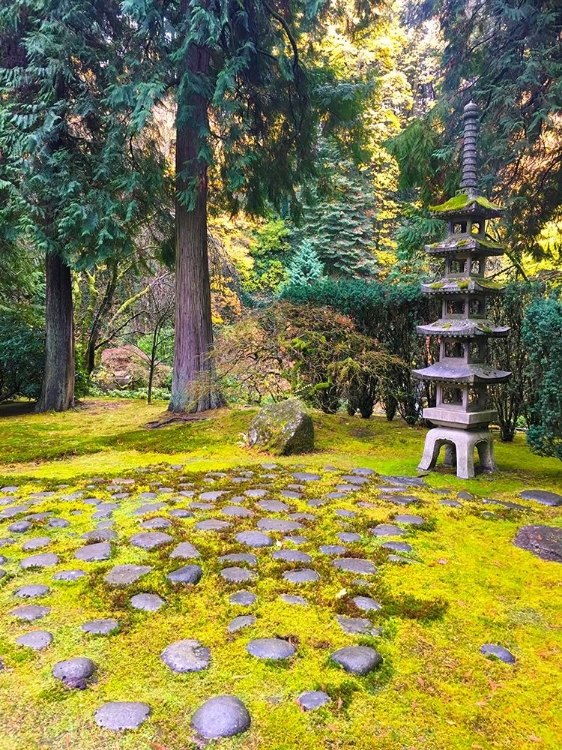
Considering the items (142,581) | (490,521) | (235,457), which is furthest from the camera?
(235,457)

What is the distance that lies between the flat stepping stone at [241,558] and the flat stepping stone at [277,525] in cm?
35

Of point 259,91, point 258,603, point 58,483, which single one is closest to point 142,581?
point 258,603

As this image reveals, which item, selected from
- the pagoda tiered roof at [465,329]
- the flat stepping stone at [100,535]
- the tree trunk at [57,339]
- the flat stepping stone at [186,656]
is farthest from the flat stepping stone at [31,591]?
the tree trunk at [57,339]

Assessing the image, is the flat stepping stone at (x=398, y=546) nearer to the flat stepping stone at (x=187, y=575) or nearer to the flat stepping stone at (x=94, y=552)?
the flat stepping stone at (x=187, y=575)

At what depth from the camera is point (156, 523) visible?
2.86 metres

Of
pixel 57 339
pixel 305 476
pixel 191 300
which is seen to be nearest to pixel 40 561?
pixel 305 476

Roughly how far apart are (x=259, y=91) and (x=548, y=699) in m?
7.68

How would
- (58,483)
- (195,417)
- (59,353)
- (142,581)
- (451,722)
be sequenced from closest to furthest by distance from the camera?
(451,722) → (142,581) → (58,483) → (195,417) → (59,353)

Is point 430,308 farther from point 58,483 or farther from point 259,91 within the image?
point 58,483

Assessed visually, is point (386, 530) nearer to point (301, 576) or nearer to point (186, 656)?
point (301, 576)

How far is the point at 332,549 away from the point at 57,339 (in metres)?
6.56

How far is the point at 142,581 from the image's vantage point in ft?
7.14

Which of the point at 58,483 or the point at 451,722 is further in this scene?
the point at 58,483

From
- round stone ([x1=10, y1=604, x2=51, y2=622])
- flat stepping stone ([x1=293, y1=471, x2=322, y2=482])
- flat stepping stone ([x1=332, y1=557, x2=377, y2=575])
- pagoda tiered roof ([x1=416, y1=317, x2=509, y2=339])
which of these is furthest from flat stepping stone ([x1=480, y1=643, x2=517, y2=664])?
pagoda tiered roof ([x1=416, y1=317, x2=509, y2=339])
